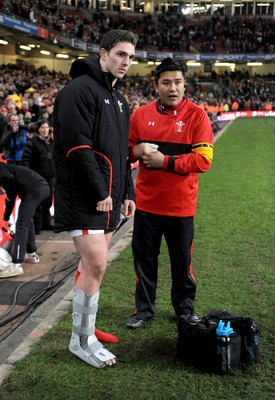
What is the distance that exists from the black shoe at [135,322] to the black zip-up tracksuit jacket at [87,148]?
1082mm

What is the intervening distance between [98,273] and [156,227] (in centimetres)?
89

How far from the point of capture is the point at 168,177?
411 cm

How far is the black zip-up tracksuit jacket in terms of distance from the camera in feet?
10.4

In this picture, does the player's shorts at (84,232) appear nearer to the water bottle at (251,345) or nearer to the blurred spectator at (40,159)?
the water bottle at (251,345)

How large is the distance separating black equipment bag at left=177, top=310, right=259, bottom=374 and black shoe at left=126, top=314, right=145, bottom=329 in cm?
57

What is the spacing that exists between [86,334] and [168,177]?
1.34 metres

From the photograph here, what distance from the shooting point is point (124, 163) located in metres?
3.55

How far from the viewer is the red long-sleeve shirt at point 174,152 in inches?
155

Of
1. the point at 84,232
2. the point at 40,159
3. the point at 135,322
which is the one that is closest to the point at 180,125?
the point at 84,232

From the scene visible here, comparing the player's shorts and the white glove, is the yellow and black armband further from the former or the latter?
the player's shorts

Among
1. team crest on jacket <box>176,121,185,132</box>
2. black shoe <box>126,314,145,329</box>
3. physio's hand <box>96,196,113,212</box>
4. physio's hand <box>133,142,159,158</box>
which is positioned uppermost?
team crest on jacket <box>176,121,185,132</box>

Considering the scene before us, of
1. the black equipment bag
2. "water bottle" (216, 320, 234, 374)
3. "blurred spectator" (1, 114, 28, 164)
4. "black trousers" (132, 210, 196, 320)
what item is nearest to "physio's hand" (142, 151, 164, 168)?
"black trousers" (132, 210, 196, 320)

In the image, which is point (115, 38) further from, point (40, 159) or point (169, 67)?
point (40, 159)

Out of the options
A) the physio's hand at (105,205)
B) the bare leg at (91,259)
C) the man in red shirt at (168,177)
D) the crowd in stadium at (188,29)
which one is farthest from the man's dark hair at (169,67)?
the crowd in stadium at (188,29)
